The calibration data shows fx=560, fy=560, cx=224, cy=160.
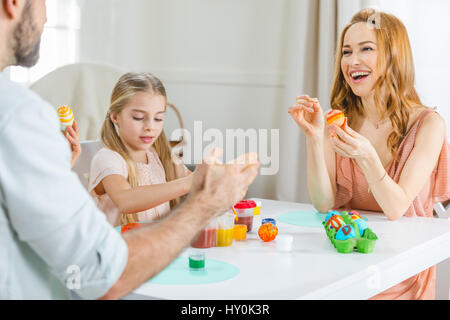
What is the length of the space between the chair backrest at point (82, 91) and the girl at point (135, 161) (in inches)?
28.0

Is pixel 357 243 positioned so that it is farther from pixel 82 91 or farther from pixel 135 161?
pixel 82 91

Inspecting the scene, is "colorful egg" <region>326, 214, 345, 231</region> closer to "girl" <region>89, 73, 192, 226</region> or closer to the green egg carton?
the green egg carton

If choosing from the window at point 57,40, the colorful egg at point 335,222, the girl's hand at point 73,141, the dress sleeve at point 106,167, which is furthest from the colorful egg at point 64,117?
the window at point 57,40

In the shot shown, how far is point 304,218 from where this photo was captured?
1324 mm

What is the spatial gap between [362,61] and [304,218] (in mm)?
496

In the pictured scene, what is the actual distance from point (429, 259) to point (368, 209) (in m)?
0.41

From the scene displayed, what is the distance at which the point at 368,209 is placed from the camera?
1.52 metres

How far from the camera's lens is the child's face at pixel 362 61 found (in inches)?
60.3

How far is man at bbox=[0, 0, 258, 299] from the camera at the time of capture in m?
0.60

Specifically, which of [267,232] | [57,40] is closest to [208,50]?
Answer: [57,40]

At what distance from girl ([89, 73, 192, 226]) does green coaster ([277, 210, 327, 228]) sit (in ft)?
0.87

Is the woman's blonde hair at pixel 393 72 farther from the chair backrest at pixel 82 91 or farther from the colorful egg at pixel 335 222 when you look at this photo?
the chair backrest at pixel 82 91

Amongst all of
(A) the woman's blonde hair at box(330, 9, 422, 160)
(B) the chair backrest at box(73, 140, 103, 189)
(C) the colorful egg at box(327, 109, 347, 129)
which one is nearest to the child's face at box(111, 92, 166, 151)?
(B) the chair backrest at box(73, 140, 103, 189)
